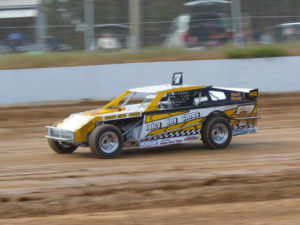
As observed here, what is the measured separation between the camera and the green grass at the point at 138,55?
684 inches

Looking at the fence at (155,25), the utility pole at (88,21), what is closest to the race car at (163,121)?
the utility pole at (88,21)

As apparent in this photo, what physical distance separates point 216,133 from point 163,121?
3.64 feet

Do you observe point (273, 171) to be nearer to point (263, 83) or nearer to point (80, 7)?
point (263, 83)

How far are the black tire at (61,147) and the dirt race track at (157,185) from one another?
13 centimetres

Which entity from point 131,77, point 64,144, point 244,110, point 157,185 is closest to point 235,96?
point 244,110

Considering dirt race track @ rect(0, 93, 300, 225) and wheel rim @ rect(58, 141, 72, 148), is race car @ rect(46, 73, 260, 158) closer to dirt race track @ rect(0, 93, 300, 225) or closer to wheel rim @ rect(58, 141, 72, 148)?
wheel rim @ rect(58, 141, 72, 148)

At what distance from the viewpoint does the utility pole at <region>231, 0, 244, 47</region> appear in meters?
19.0

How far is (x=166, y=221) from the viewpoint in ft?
18.0

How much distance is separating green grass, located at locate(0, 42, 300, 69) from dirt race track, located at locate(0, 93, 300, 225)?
6.79 meters

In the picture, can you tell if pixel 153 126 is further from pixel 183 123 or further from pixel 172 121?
pixel 183 123

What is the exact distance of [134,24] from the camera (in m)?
18.8

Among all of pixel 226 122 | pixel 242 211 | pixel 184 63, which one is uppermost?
pixel 184 63

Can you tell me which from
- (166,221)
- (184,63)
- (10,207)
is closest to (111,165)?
(10,207)

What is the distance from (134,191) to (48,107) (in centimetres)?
987
